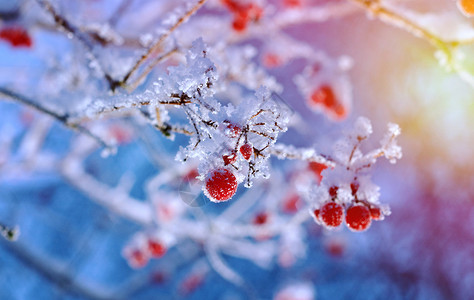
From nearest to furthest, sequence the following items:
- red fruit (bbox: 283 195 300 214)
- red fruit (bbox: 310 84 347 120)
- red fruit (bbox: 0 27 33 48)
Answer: red fruit (bbox: 0 27 33 48), red fruit (bbox: 310 84 347 120), red fruit (bbox: 283 195 300 214)

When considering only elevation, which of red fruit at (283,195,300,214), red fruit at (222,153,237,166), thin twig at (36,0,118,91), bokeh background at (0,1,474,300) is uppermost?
bokeh background at (0,1,474,300)

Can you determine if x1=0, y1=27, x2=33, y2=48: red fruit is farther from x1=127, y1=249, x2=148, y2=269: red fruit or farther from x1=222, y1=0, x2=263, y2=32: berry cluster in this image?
x1=127, y1=249, x2=148, y2=269: red fruit

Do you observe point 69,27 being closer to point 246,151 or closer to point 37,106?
point 37,106

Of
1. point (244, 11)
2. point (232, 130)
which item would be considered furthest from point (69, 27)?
point (244, 11)

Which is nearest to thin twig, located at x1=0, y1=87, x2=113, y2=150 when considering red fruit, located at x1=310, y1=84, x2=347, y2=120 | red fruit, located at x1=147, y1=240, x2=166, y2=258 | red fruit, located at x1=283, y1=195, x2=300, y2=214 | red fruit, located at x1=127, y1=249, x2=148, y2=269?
red fruit, located at x1=310, y1=84, x2=347, y2=120

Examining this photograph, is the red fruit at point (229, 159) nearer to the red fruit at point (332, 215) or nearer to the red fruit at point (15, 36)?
the red fruit at point (332, 215)

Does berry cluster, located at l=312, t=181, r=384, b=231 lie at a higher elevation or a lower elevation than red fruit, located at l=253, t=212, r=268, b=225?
lower

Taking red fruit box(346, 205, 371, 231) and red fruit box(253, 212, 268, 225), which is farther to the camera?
red fruit box(253, 212, 268, 225)

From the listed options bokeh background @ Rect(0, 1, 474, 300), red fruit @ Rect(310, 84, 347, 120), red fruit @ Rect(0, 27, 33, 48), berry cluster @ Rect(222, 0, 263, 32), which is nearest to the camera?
berry cluster @ Rect(222, 0, 263, 32)
